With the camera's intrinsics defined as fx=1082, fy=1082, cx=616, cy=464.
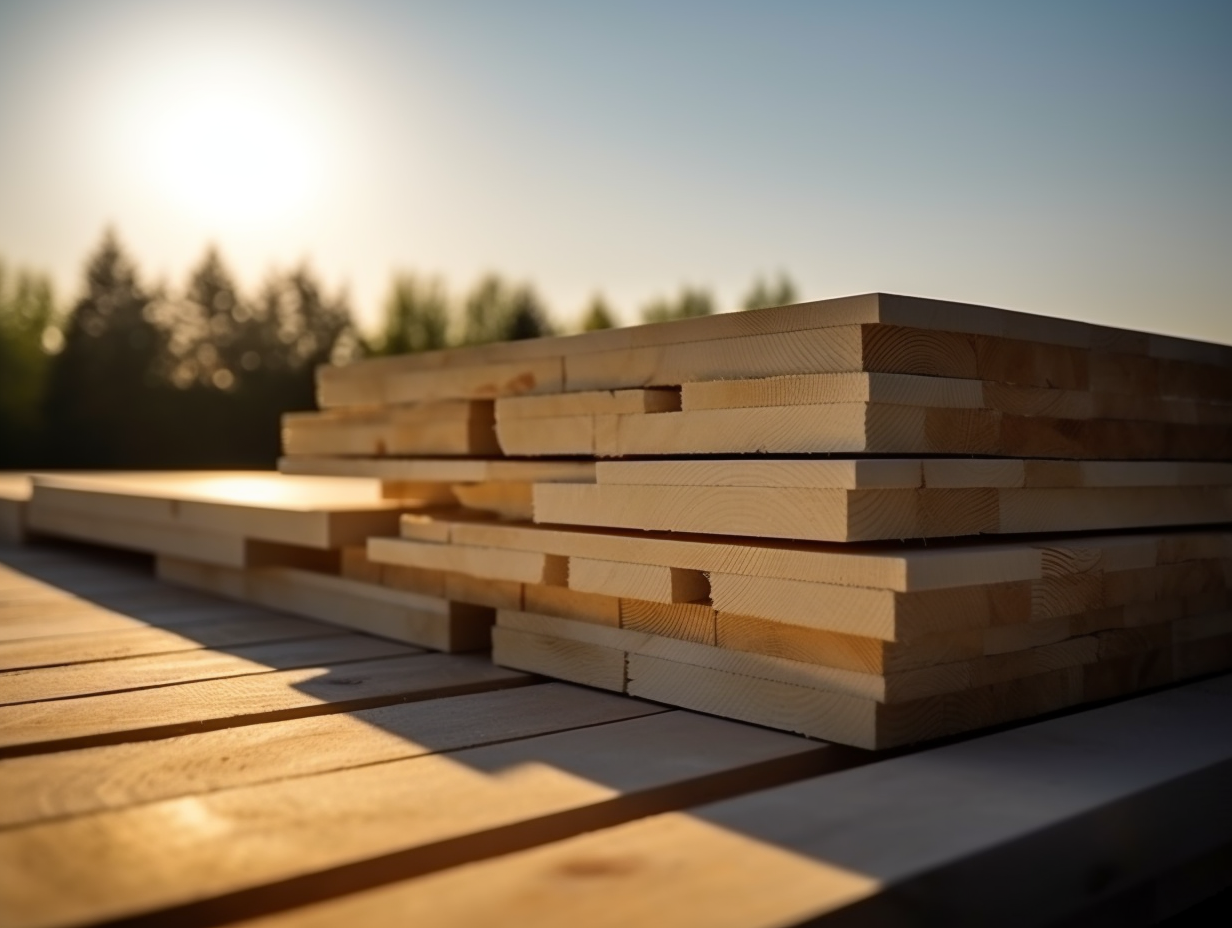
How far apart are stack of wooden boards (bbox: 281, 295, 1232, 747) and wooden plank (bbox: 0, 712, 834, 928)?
19 cm

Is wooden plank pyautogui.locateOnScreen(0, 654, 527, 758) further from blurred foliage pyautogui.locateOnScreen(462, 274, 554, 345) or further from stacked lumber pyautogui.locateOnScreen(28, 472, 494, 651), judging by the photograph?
blurred foliage pyautogui.locateOnScreen(462, 274, 554, 345)

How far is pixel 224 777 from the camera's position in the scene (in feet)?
4.09

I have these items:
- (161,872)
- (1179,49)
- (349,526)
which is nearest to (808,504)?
(161,872)

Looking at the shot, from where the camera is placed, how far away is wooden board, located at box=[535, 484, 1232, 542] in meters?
1.40

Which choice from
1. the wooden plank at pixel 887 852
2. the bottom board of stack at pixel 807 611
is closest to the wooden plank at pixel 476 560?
the bottom board of stack at pixel 807 611

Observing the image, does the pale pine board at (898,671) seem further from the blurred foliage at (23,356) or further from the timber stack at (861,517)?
the blurred foliage at (23,356)

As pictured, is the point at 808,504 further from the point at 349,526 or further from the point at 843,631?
the point at 349,526

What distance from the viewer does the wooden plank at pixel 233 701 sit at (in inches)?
56.9

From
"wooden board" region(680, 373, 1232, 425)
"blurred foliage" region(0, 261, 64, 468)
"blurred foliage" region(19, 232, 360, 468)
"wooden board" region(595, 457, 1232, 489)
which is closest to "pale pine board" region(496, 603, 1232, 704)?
Answer: "wooden board" region(595, 457, 1232, 489)

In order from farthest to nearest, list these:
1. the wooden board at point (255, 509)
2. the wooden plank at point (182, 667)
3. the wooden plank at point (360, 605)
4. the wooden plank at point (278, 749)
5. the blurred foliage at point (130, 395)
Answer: the blurred foliage at point (130, 395) → the wooden board at point (255, 509) → the wooden plank at point (360, 605) → the wooden plank at point (182, 667) → the wooden plank at point (278, 749)

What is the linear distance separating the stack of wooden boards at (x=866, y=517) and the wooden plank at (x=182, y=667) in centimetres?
26

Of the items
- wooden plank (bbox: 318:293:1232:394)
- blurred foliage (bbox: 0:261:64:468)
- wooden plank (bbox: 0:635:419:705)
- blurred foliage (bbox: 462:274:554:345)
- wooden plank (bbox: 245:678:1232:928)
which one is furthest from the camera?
blurred foliage (bbox: 462:274:554:345)

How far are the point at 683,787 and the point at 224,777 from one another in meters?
0.53

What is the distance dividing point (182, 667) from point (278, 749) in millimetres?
619
